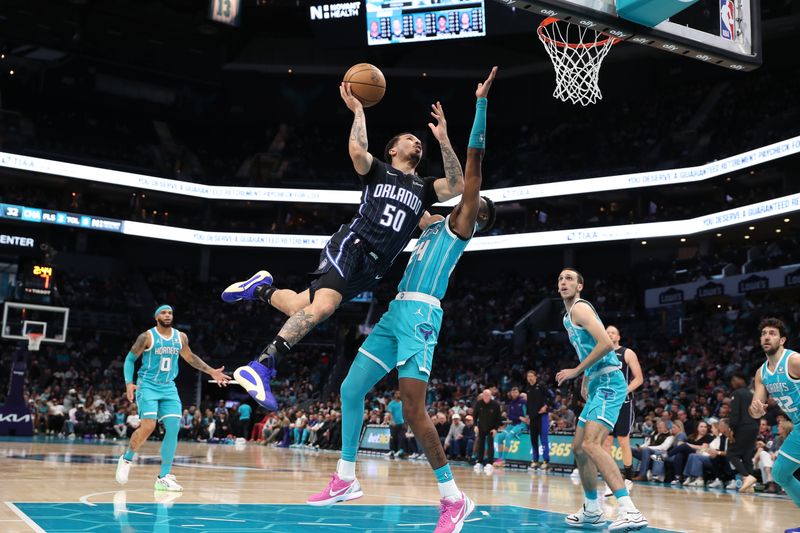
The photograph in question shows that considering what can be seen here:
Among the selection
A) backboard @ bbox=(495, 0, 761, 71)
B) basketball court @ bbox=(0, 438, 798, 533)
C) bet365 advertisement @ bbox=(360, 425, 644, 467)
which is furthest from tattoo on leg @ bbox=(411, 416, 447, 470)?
bet365 advertisement @ bbox=(360, 425, 644, 467)

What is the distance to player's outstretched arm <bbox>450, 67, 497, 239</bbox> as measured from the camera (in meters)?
5.73

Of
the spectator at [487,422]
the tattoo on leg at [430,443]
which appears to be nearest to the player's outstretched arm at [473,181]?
the tattoo on leg at [430,443]

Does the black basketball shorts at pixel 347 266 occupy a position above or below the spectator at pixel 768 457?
above

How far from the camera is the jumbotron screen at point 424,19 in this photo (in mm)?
31547

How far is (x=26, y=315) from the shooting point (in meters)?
26.5

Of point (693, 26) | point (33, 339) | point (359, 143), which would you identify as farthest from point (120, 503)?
point (33, 339)

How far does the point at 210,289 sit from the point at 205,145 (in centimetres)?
833

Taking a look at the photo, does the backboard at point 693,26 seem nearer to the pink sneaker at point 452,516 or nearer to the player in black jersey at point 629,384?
the player in black jersey at point 629,384

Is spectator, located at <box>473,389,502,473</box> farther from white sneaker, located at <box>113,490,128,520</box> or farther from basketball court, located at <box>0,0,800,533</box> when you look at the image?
white sneaker, located at <box>113,490,128,520</box>

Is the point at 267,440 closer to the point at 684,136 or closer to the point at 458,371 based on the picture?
the point at 458,371

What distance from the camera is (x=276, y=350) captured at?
5.63 m

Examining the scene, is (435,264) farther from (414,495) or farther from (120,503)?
(414,495)

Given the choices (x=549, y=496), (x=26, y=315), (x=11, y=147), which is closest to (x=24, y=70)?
(x=11, y=147)

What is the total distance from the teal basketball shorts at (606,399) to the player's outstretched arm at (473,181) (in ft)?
8.86
